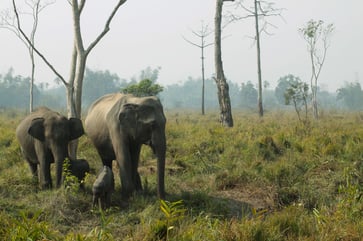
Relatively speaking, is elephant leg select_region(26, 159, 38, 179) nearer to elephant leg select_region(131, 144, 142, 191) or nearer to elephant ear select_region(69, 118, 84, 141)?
elephant ear select_region(69, 118, 84, 141)

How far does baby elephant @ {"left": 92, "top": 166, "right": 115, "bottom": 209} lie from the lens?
556 centimetres

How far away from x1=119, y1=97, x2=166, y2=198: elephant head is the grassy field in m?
0.64

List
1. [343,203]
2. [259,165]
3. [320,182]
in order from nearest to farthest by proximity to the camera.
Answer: [343,203] < [320,182] < [259,165]

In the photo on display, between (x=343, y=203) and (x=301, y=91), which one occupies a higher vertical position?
(x=301, y=91)

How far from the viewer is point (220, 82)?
15.1 m

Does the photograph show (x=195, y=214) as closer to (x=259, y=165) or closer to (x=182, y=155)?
(x=259, y=165)

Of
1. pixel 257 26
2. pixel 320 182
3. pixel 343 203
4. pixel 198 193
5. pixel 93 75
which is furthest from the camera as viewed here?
pixel 93 75

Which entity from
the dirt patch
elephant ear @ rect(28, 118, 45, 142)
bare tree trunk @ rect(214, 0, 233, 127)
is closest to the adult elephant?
elephant ear @ rect(28, 118, 45, 142)

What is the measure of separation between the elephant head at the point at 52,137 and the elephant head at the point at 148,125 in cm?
125

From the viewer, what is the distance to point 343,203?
509cm

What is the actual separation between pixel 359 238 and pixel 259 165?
4409mm

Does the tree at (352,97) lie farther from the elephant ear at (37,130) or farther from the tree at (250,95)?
the elephant ear at (37,130)

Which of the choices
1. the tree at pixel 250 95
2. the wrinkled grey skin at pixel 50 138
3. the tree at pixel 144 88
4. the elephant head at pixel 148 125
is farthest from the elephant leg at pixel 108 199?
the tree at pixel 250 95

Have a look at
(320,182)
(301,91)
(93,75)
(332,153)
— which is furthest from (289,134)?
(93,75)
